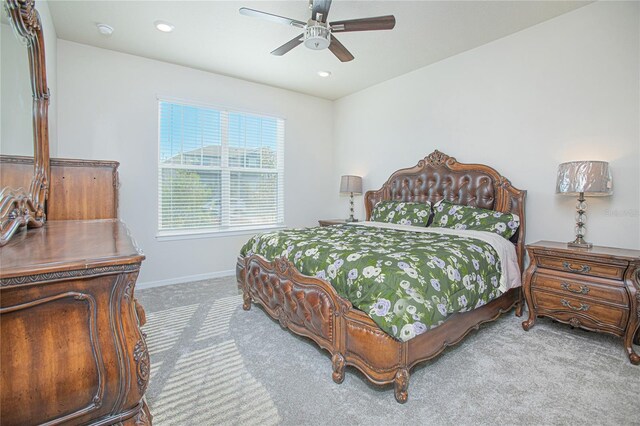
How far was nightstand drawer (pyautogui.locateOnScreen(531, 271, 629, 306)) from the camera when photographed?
2.24 m

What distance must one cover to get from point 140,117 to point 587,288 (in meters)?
4.73

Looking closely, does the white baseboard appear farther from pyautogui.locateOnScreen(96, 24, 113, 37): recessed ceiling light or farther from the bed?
pyautogui.locateOnScreen(96, 24, 113, 37): recessed ceiling light

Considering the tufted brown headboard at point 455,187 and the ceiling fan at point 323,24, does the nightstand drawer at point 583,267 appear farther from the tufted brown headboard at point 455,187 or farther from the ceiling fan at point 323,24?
the ceiling fan at point 323,24

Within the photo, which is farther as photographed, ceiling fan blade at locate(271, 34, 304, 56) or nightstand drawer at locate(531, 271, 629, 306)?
ceiling fan blade at locate(271, 34, 304, 56)

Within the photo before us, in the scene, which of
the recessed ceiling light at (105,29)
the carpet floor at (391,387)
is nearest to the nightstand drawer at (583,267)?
the carpet floor at (391,387)

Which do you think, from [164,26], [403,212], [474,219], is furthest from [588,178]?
[164,26]

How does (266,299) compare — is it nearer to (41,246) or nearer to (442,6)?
(41,246)

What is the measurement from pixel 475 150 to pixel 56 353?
Result: 390cm

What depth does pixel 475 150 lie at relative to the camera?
3.63 m

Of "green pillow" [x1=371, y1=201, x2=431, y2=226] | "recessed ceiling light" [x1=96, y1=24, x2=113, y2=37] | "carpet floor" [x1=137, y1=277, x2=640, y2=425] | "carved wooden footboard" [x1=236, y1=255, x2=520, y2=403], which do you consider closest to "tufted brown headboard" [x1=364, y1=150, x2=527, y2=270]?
"green pillow" [x1=371, y1=201, x2=431, y2=226]

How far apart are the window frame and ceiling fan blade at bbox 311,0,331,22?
96.8 inches

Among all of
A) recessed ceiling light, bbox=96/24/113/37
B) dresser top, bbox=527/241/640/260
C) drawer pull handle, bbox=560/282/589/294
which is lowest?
drawer pull handle, bbox=560/282/589/294

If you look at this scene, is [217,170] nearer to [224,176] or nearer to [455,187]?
[224,176]

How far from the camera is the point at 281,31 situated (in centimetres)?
314
